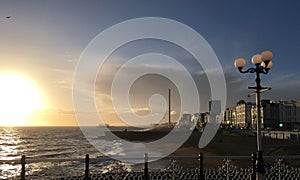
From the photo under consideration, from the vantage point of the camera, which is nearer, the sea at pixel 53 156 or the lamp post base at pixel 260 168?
the lamp post base at pixel 260 168

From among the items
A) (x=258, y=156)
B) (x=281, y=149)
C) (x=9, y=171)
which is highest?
(x=258, y=156)

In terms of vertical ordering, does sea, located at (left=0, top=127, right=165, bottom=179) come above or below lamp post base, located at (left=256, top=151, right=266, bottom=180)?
below

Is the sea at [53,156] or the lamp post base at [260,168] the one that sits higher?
the lamp post base at [260,168]

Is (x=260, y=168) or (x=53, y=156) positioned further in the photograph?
(x=53, y=156)

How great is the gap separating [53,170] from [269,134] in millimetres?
51067

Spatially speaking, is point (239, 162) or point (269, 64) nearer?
point (269, 64)

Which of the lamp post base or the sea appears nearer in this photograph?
the lamp post base

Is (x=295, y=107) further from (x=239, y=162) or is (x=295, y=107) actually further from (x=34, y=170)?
(x=34, y=170)

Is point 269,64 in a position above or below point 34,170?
above

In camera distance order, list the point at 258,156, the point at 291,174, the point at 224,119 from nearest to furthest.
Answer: the point at 258,156, the point at 291,174, the point at 224,119

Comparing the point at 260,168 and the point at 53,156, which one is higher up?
the point at 260,168

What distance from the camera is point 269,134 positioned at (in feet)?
218

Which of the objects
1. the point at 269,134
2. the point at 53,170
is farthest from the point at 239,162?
the point at 269,134

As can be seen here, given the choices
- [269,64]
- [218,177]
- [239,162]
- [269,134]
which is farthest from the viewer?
[269,134]
